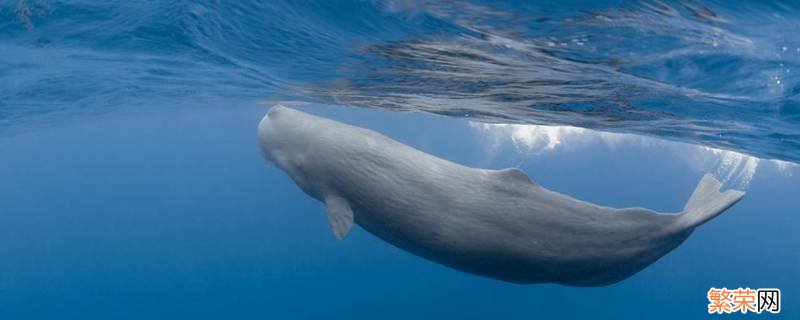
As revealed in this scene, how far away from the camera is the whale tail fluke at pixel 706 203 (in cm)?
773

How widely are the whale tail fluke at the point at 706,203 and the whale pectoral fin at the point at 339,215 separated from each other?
4.35m

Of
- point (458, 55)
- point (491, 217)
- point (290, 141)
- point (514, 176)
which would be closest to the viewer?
point (491, 217)

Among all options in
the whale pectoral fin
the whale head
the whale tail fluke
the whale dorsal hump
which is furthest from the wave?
the whale pectoral fin

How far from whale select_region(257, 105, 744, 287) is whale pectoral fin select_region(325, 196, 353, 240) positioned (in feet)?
0.05

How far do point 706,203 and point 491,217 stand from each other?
3119 mm

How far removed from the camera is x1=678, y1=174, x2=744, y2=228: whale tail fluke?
25.4 feet

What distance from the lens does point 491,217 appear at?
7441 mm

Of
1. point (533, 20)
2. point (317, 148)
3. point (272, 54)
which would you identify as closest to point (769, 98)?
point (533, 20)

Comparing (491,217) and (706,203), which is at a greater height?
(706,203)

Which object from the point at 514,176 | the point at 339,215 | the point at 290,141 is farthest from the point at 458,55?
the point at 339,215

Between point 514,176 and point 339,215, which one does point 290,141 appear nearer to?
point 339,215

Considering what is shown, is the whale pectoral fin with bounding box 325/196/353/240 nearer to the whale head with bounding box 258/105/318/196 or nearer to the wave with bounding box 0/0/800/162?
the whale head with bounding box 258/105/318/196

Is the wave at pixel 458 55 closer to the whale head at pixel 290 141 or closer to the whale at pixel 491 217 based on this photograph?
the whale head at pixel 290 141

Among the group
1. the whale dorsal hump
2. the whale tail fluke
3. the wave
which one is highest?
the wave
